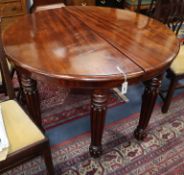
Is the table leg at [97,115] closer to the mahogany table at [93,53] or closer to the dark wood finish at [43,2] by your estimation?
the mahogany table at [93,53]

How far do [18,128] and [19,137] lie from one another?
58 millimetres

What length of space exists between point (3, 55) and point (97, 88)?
0.55 m

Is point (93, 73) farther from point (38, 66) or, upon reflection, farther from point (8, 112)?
point (8, 112)

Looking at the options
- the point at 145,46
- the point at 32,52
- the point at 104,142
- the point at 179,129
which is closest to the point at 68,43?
the point at 32,52

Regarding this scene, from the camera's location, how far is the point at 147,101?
1.44 meters

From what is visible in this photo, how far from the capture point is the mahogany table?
106cm

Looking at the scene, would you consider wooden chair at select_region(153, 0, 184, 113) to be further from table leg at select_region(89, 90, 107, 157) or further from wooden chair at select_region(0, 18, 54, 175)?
wooden chair at select_region(0, 18, 54, 175)

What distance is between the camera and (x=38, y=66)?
3.53ft

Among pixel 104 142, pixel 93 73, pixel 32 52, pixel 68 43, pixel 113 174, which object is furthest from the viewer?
pixel 104 142

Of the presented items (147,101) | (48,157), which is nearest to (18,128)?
(48,157)

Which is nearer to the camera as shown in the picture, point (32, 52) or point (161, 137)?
point (32, 52)

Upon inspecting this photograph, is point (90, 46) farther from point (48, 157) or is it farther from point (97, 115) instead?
point (48, 157)

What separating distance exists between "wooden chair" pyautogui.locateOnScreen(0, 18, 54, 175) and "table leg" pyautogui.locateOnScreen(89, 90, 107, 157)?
304 millimetres

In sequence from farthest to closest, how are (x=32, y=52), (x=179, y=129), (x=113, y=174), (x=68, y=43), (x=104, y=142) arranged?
1. (x=179, y=129)
2. (x=104, y=142)
3. (x=113, y=174)
4. (x=68, y=43)
5. (x=32, y=52)
